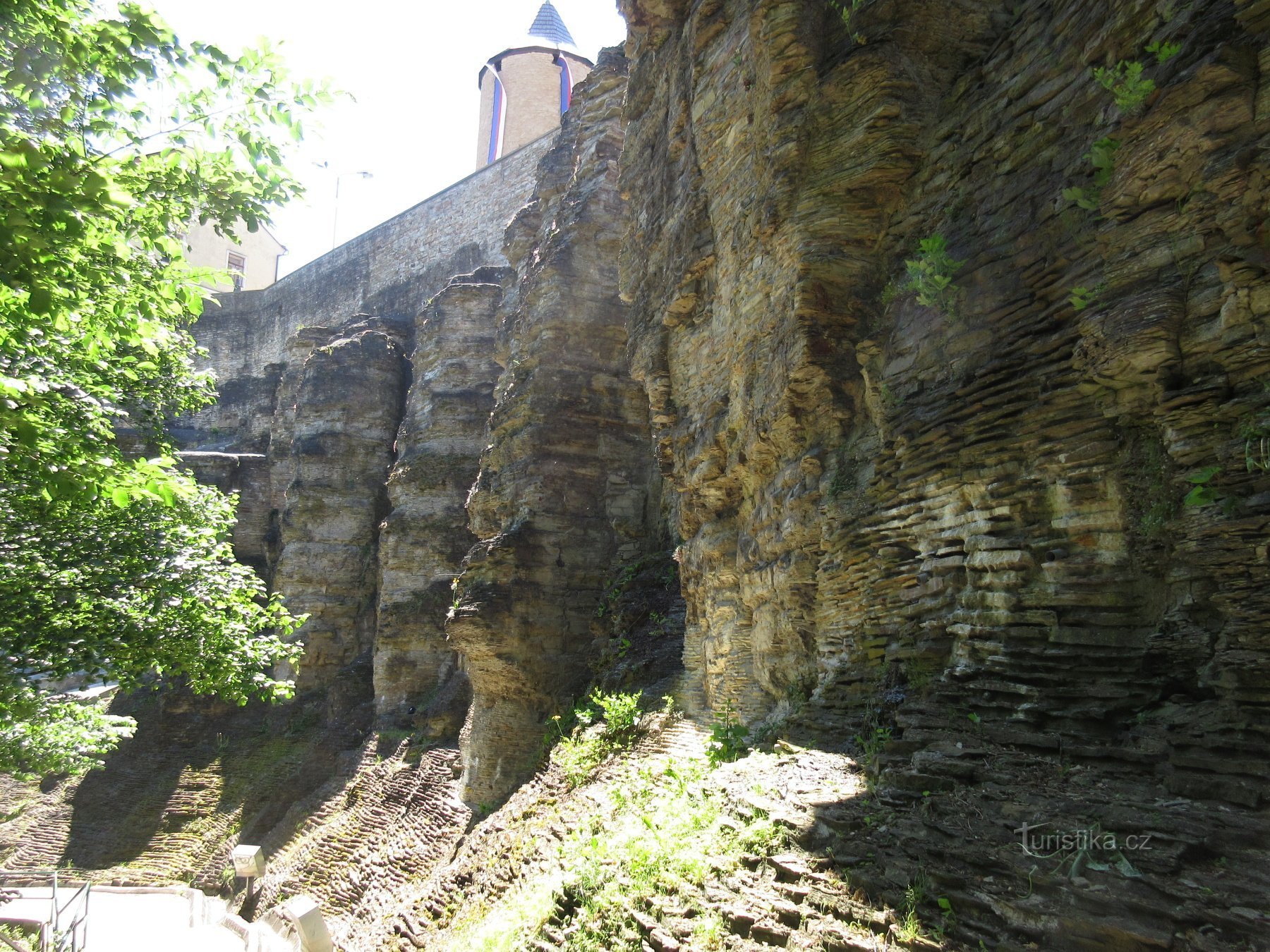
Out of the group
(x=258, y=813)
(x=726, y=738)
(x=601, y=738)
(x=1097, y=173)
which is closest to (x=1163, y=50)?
(x=1097, y=173)

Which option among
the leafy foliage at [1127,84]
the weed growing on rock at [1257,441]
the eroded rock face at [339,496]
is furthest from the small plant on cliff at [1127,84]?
the eroded rock face at [339,496]

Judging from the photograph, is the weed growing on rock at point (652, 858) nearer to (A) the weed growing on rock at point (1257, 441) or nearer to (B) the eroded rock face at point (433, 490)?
(A) the weed growing on rock at point (1257, 441)

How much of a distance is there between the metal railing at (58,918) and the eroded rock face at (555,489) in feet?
17.8

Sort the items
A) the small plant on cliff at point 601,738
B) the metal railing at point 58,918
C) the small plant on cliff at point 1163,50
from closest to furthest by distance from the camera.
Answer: the small plant on cliff at point 1163,50 < the small plant on cliff at point 601,738 < the metal railing at point 58,918

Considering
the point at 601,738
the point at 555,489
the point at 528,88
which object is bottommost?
the point at 601,738

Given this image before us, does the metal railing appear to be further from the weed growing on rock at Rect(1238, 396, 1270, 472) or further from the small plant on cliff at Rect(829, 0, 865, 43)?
the small plant on cliff at Rect(829, 0, 865, 43)

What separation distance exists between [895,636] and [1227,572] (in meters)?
2.24

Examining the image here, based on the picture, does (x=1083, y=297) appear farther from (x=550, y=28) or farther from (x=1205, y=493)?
(x=550, y=28)

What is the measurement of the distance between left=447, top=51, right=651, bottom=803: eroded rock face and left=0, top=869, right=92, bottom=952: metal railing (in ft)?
17.8

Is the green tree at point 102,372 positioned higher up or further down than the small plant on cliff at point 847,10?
further down

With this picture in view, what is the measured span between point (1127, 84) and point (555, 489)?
10654 millimetres

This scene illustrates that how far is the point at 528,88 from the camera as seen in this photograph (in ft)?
125

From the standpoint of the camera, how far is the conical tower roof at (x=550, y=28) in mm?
39594

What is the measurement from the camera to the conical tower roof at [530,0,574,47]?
130ft
